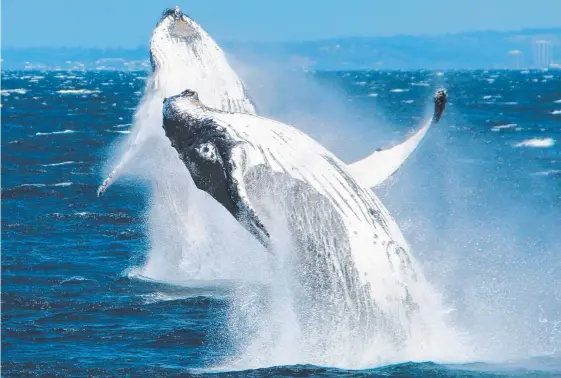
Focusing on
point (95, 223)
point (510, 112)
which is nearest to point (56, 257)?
point (95, 223)

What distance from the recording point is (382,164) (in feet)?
32.5

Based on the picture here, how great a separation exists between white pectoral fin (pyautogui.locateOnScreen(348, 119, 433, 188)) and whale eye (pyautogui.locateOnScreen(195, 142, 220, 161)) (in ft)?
4.67

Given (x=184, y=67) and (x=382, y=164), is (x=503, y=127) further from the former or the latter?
(x=382, y=164)

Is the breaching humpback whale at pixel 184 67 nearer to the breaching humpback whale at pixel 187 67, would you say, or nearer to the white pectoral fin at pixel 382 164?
the breaching humpback whale at pixel 187 67

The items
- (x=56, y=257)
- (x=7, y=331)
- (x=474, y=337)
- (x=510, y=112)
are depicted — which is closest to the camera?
(x=474, y=337)

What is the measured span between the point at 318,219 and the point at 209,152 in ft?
3.84

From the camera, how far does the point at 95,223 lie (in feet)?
62.1

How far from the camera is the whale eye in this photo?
894cm

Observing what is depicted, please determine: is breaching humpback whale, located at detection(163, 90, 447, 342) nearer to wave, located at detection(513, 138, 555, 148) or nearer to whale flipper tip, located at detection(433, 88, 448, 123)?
whale flipper tip, located at detection(433, 88, 448, 123)

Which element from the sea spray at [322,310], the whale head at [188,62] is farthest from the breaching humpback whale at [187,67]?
the sea spray at [322,310]

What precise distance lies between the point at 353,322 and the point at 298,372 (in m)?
0.84

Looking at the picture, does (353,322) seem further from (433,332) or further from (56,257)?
(56,257)

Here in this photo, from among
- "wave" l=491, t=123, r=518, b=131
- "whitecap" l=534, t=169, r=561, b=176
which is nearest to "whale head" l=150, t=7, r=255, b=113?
"whitecap" l=534, t=169, r=561, b=176

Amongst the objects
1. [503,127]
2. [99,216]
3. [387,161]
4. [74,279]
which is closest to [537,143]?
[503,127]
